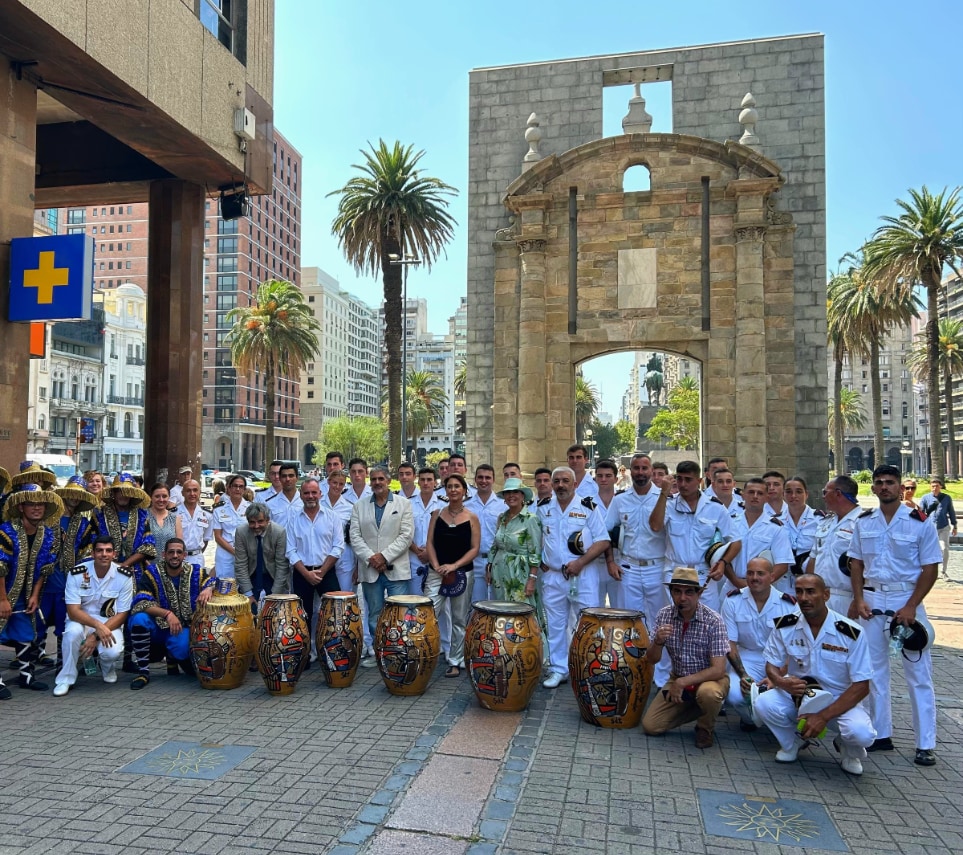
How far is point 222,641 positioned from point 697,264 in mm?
15490

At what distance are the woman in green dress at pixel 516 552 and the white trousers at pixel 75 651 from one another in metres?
3.64

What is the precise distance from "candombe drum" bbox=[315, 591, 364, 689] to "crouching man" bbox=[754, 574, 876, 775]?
355cm

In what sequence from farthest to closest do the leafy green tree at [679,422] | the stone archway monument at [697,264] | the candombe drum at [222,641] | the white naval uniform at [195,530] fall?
1. the leafy green tree at [679,422]
2. the stone archway monument at [697,264]
3. the white naval uniform at [195,530]
4. the candombe drum at [222,641]

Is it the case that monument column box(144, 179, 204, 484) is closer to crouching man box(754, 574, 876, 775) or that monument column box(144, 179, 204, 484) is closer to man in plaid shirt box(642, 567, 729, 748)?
man in plaid shirt box(642, 567, 729, 748)

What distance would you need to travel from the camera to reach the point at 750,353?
1809cm

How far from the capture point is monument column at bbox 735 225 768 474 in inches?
709

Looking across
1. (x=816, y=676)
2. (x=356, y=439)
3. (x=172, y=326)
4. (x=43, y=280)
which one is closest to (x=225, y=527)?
(x=43, y=280)

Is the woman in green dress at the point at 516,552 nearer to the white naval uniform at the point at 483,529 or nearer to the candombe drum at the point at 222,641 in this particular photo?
the white naval uniform at the point at 483,529

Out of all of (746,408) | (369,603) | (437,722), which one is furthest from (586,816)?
(746,408)

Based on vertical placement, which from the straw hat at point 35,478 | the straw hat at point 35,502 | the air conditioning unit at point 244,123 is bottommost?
the straw hat at point 35,502

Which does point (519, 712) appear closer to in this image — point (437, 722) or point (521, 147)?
point (437, 722)

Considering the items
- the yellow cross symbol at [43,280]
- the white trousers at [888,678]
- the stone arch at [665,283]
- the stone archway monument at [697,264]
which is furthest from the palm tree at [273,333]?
the white trousers at [888,678]

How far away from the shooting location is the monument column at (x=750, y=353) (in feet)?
59.1

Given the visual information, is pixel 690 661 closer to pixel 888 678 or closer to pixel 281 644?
pixel 888 678
